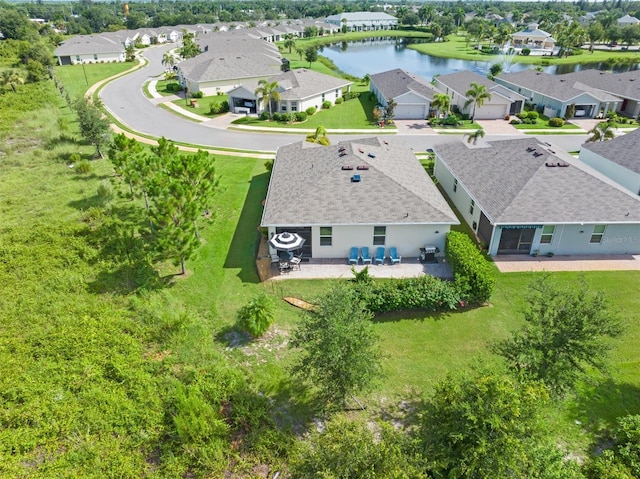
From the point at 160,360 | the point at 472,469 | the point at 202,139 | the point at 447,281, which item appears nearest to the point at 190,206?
the point at 160,360

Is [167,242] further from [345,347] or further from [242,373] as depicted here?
[345,347]

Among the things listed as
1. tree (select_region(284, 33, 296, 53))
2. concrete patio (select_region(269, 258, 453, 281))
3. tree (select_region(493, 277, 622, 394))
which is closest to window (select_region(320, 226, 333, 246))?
concrete patio (select_region(269, 258, 453, 281))

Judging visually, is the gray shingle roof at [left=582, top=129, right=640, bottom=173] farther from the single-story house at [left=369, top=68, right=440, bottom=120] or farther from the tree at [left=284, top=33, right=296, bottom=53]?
the tree at [left=284, top=33, right=296, bottom=53]

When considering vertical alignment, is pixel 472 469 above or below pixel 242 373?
above

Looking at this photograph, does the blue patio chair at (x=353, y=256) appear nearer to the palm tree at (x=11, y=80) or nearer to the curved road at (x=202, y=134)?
the curved road at (x=202, y=134)

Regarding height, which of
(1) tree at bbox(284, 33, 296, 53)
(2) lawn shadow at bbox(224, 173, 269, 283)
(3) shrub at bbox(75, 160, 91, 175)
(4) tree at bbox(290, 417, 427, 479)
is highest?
(1) tree at bbox(284, 33, 296, 53)

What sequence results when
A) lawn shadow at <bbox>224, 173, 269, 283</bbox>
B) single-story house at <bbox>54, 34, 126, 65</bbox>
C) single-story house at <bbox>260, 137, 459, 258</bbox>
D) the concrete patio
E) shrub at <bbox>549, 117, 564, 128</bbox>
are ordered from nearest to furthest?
the concrete patio
single-story house at <bbox>260, 137, 459, 258</bbox>
lawn shadow at <bbox>224, 173, 269, 283</bbox>
shrub at <bbox>549, 117, 564, 128</bbox>
single-story house at <bbox>54, 34, 126, 65</bbox>
